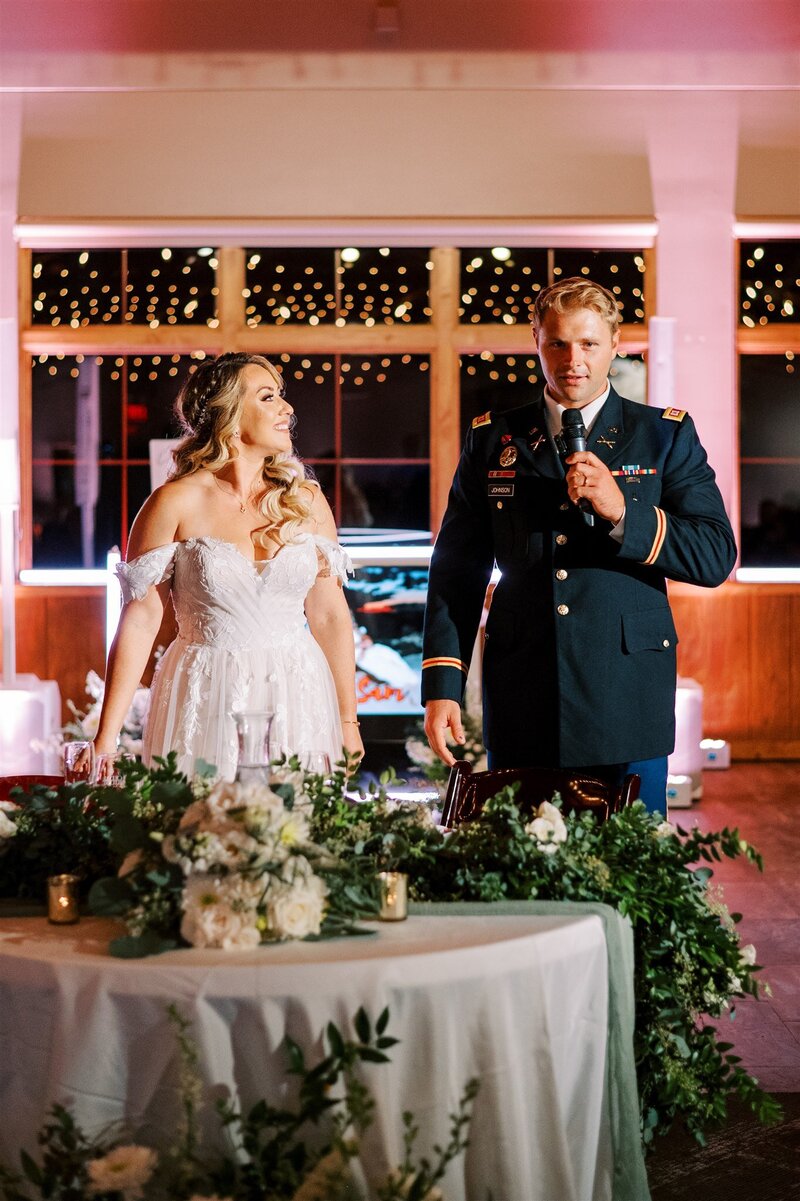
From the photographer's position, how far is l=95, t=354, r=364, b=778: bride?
3.15 m

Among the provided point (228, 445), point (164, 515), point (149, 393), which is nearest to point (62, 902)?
point (164, 515)

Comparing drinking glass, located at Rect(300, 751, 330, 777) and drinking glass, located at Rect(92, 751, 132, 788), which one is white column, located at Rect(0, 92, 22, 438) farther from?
drinking glass, located at Rect(300, 751, 330, 777)

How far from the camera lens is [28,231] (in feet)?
25.8

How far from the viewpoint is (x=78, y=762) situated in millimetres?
2168

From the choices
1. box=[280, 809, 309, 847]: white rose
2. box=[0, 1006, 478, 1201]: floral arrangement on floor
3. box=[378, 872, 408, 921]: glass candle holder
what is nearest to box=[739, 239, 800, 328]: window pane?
box=[378, 872, 408, 921]: glass candle holder

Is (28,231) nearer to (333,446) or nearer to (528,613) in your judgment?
(333,446)

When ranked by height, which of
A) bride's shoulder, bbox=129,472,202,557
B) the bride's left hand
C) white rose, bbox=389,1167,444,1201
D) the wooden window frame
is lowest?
white rose, bbox=389,1167,444,1201

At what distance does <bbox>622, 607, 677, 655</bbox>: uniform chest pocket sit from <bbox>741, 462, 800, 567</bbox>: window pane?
5626mm

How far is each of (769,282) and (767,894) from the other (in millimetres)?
4419

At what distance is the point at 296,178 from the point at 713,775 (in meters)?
4.20

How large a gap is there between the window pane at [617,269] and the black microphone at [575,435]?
571 centimetres

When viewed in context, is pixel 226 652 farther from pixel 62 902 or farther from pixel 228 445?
pixel 62 902

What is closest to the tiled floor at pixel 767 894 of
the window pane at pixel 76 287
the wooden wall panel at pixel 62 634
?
the wooden wall panel at pixel 62 634

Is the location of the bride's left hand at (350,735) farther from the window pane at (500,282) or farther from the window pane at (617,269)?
the window pane at (617,269)
